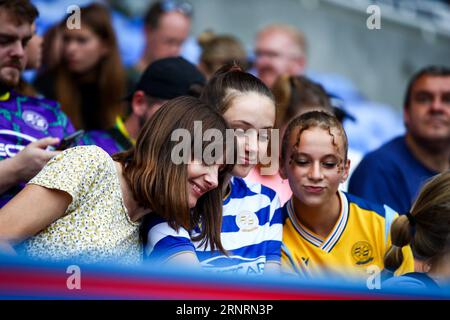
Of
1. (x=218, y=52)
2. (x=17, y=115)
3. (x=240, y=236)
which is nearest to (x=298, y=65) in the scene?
(x=218, y=52)

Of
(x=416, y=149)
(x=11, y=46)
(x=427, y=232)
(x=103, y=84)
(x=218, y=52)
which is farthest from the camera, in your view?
(x=218, y=52)

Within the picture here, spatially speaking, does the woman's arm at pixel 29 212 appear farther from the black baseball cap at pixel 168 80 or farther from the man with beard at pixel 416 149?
the man with beard at pixel 416 149

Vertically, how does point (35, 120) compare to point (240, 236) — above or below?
above

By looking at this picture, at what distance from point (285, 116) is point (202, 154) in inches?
43.8

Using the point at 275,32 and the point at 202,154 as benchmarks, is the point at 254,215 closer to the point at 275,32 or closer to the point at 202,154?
the point at 202,154

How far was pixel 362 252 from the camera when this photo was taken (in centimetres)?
262

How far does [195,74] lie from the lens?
10.6 ft

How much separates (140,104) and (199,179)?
2.99 ft

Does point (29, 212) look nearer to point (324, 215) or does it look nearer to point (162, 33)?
point (324, 215)

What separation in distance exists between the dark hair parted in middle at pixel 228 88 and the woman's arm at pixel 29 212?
687 mm

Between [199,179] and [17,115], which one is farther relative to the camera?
[17,115]

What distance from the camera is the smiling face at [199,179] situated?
234 centimetres

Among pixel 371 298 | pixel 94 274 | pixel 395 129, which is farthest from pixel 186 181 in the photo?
pixel 395 129

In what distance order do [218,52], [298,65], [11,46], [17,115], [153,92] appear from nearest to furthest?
[11,46] → [17,115] → [153,92] → [218,52] → [298,65]
